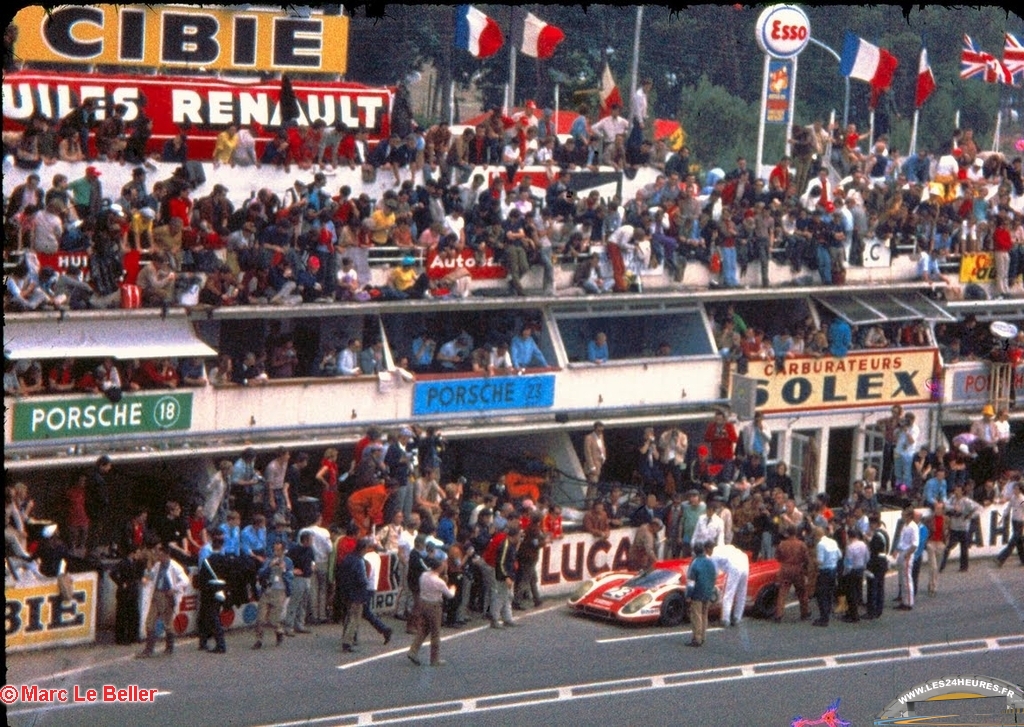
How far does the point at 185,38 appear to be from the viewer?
2945 centimetres

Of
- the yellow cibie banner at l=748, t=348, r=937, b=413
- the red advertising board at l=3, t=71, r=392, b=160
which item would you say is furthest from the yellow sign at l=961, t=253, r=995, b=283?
the red advertising board at l=3, t=71, r=392, b=160

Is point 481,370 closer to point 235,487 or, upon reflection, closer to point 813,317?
point 235,487

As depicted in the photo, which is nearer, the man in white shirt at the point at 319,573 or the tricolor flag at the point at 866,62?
the man in white shirt at the point at 319,573

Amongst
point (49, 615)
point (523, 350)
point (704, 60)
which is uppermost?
point (704, 60)

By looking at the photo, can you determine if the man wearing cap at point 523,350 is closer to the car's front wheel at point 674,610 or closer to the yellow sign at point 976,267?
the car's front wheel at point 674,610

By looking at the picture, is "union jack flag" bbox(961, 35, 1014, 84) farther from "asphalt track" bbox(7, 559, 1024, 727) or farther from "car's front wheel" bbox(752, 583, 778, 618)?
"car's front wheel" bbox(752, 583, 778, 618)

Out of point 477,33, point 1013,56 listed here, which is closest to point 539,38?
point 477,33

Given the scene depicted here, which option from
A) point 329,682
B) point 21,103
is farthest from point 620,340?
point 329,682

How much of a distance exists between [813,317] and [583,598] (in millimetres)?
10811

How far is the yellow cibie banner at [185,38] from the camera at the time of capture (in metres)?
28.0

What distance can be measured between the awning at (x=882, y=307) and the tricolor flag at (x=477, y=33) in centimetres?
780

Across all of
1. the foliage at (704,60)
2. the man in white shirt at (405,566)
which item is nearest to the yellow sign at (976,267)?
the man in white shirt at (405,566)

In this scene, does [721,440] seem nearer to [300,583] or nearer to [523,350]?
[523,350]

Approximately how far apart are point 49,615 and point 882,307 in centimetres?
1783
